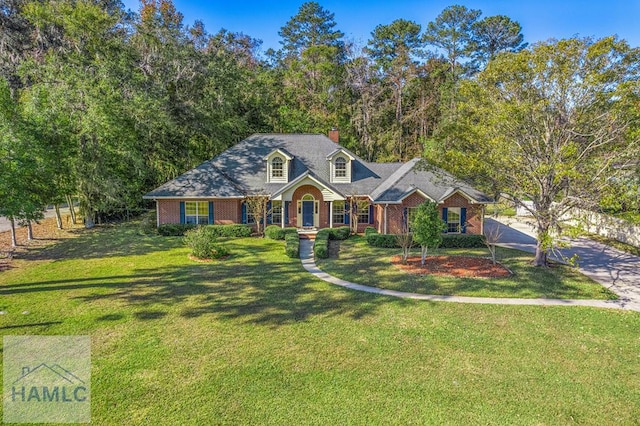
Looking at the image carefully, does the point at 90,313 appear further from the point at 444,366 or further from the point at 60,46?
the point at 60,46

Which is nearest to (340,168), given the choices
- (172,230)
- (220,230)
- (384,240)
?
(384,240)

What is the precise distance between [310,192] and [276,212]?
2676mm

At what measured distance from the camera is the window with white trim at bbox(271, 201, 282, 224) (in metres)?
25.0

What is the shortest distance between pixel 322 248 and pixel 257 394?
1142cm

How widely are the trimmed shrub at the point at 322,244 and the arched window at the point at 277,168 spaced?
536 centimetres

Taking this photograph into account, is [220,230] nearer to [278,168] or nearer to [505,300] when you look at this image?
[278,168]

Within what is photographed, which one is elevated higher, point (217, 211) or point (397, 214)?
point (217, 211)

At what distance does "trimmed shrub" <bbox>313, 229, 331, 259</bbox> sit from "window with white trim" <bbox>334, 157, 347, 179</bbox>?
4.76 metres

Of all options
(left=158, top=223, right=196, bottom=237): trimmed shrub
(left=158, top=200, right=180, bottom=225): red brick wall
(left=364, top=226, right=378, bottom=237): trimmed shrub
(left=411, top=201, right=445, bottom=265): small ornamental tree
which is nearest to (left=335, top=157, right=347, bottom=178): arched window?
(left=364, top=226, right=378, bottom=237): trimmed shrub

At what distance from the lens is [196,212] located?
24.3 m

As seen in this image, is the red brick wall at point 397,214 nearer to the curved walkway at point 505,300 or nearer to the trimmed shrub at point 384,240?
the trimmed shrub at point 384,240

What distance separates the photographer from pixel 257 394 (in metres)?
7.57

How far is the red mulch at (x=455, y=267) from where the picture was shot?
1602 cm

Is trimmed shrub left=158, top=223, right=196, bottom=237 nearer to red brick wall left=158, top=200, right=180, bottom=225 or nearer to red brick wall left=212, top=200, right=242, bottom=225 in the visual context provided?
red brick wall left=158, top=200, right=180, bottom=225
